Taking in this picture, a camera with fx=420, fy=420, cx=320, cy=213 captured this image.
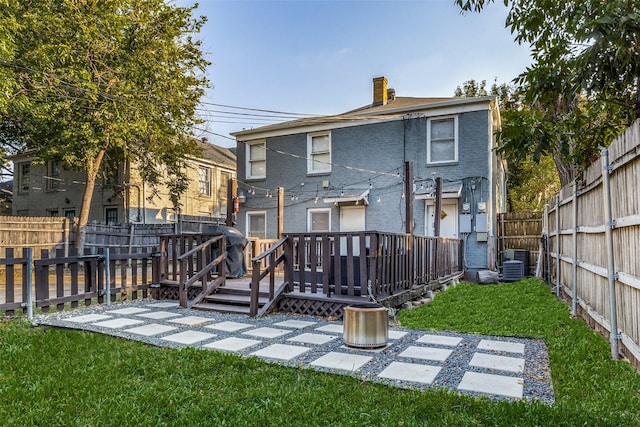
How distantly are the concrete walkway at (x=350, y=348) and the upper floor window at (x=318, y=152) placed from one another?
26.8 ft

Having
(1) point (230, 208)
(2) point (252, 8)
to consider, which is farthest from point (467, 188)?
(2) point (252, 8)

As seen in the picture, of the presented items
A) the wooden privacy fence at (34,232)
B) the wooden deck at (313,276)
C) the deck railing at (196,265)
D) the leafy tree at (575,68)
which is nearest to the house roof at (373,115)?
the wooden deck at (313,276)

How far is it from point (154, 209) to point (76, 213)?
3641mm

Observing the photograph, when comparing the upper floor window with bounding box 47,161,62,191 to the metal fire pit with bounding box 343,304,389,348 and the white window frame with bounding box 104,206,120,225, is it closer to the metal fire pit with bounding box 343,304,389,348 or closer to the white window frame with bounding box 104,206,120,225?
the white window frame with bounding box 104,206,120,225

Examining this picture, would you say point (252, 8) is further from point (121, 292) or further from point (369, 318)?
point (369, 318)

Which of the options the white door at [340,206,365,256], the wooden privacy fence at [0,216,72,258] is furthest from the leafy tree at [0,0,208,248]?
the white door at [340,206,365,256]

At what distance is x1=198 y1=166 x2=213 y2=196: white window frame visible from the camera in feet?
63.0

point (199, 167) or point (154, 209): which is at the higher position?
point (199, 167)

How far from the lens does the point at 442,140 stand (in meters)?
11.9

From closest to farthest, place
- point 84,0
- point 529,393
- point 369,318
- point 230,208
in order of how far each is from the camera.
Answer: point 529,393, point 369,318, point 230,208, point 84,0

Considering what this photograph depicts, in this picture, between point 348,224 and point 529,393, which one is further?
point 348,224

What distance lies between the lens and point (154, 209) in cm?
1708

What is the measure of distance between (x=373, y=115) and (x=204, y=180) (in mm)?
9779

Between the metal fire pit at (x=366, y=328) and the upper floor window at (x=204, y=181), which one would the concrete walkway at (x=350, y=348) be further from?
the upper floor window at (x=204, y=181)
